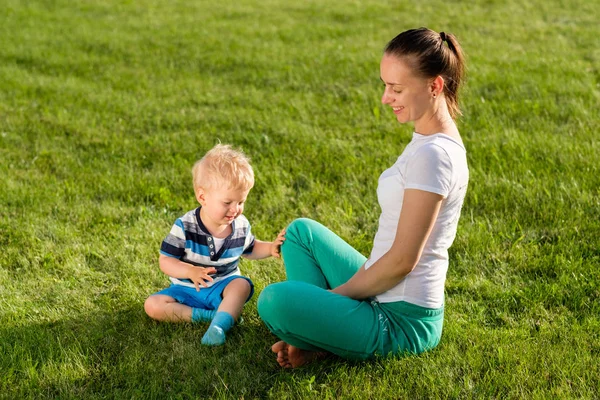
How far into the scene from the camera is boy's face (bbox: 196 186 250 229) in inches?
169

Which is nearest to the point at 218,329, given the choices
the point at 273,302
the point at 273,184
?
the point at 273,302

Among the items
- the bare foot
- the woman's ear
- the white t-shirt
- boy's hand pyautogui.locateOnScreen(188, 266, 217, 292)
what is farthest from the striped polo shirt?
the woman's ear

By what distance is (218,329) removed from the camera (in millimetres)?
4238

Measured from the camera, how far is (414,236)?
354 centimetres

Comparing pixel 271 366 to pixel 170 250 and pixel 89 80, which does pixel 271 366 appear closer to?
pixel 170 250

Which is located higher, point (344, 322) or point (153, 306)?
point (344, 322)

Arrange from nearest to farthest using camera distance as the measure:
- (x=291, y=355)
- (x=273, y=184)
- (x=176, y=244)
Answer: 1. (x=291, y=355)
2. (x=176, y=244)
3. (x=273, y=184)

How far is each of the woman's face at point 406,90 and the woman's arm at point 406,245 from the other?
1.55 ft

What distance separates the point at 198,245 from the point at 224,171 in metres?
0.53

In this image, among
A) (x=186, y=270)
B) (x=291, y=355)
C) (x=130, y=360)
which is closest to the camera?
(x=291, y=355)

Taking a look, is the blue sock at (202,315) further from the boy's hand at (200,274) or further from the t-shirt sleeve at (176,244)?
the t-shirt sleeve at (176,244)

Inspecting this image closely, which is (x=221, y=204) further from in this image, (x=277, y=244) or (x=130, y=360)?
(x=130, y=360)

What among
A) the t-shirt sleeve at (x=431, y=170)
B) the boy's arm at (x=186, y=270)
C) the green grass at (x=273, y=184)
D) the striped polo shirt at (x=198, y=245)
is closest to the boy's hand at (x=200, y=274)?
the boy's arm at (x=186, y=270)

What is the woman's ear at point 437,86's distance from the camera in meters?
3.65
